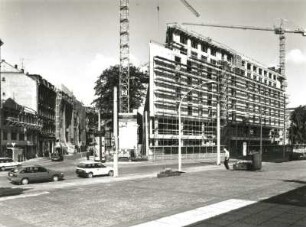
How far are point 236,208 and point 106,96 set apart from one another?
67.2 m

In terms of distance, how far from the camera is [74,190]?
21.7m

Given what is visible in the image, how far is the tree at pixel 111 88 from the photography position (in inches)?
3150

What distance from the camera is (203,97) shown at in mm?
82500

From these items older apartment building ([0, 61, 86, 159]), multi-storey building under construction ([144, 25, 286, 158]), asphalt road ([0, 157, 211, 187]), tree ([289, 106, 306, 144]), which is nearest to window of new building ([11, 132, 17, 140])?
older apartment building ([0, 61, 86, 159])

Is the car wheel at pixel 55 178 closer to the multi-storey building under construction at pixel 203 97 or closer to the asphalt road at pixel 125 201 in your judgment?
the asphalt road at pixel 125 201

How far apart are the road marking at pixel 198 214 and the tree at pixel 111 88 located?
6400 cm

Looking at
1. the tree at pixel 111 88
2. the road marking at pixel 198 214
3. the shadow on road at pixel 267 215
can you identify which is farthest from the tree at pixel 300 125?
the road marking at pixel 198 214

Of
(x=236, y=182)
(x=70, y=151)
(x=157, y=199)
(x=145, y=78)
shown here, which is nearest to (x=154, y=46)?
(x=145, y=78)

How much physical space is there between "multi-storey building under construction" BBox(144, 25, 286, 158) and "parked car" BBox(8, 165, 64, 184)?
96.8 feet

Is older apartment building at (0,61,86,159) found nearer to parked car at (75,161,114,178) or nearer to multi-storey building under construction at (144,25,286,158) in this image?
multi-storey building under construction at (144,25,286,158)

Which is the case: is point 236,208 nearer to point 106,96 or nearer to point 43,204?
point 43,204

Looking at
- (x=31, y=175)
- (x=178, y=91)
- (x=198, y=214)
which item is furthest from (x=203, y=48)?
(x=198, y=214)

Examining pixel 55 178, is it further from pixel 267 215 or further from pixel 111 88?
pixel 111 88

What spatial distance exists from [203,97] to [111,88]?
61.0 feet
